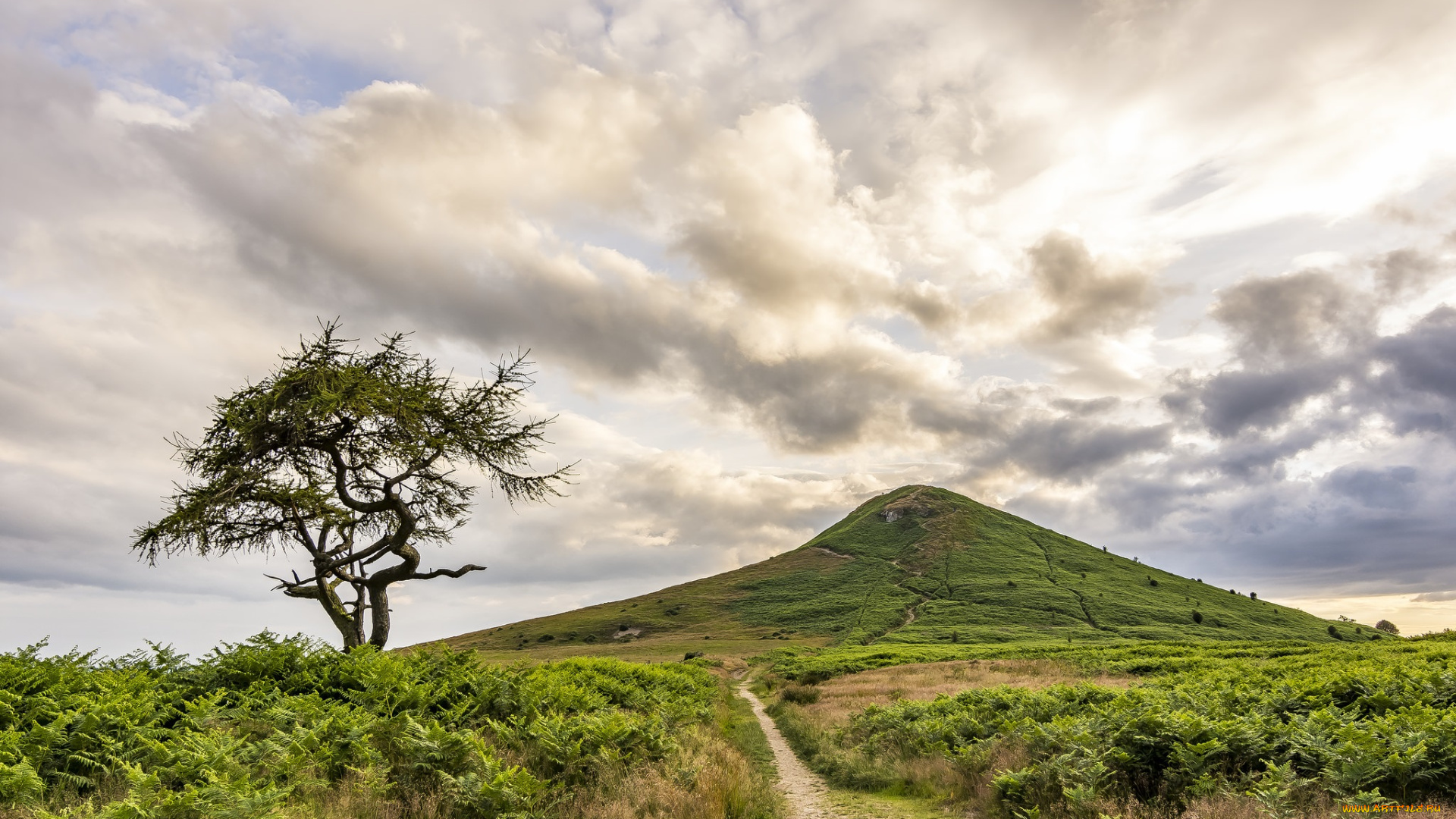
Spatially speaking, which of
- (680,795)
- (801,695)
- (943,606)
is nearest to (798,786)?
(680,795)

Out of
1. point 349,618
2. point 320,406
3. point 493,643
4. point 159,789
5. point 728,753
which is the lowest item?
point 493,643

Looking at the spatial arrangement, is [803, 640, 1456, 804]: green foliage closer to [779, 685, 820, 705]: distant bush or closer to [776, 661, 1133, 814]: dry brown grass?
[776, 661, 1133, 814]: dry brown grass

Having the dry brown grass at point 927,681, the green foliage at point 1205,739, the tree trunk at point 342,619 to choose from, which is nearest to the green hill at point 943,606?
the dry brown grass at point 927,681

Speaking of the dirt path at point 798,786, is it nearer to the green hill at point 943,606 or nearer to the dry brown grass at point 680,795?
the dry brown grass at point 680,795

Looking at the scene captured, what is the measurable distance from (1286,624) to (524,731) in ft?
524

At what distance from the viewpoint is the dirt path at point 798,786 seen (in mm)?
14632

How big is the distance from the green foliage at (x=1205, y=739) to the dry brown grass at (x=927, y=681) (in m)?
8.65

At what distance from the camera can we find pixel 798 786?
1805 centimetres

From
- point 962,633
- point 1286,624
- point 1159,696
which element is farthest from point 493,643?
point 1286,624

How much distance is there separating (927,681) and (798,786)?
2641 cm

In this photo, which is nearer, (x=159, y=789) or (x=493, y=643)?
(x=159, y=789)

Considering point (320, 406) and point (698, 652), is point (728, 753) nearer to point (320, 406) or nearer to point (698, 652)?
point (320, 406)

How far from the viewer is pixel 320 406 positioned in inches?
672

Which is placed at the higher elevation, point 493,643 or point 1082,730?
point 1082,730
